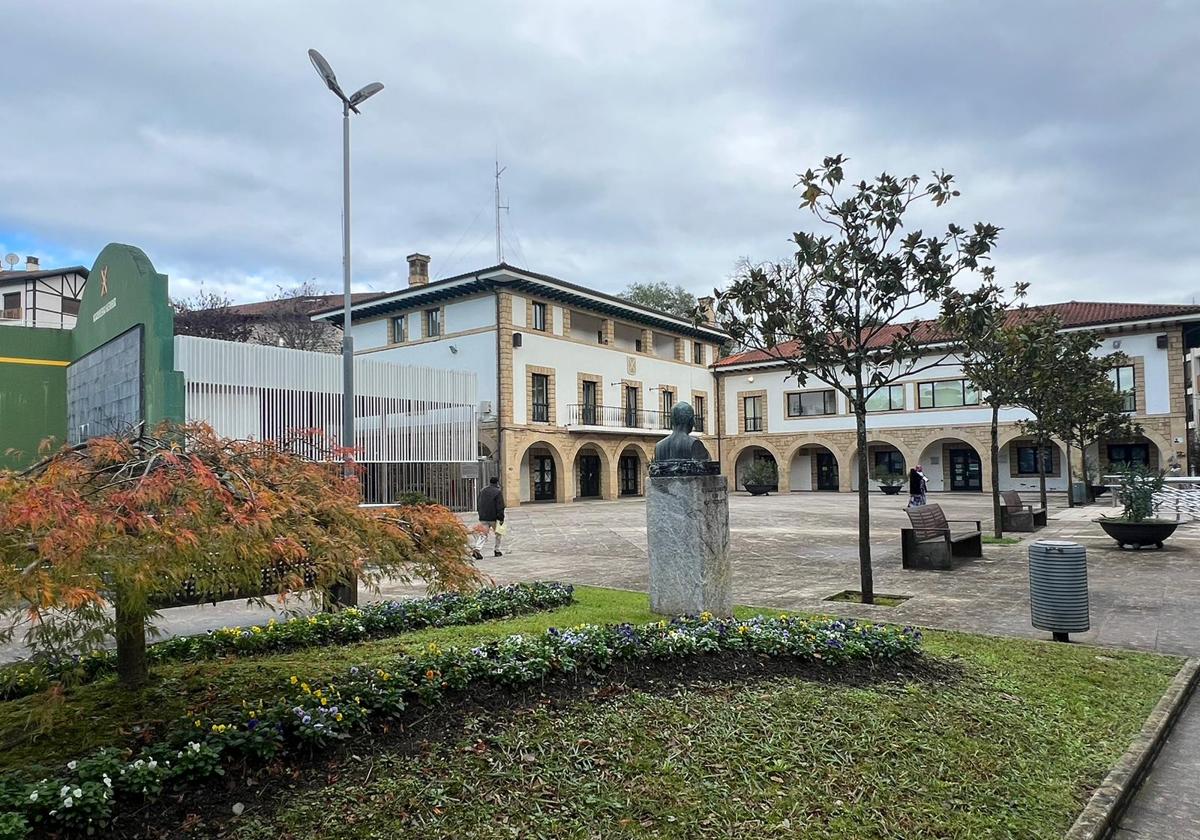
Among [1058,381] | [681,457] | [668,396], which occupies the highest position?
[668,396]

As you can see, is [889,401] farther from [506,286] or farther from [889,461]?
[506,286]

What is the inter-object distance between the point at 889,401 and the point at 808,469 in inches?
236

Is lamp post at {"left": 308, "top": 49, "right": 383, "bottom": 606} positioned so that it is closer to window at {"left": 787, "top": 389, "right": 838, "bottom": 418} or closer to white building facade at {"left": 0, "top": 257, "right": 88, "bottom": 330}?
white building facade at {"left": 0, "top": 257, "right": 88, "bottom": 330}

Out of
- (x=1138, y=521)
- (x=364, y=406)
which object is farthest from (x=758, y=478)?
(x=1138, y=521)

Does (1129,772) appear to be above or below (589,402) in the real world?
below

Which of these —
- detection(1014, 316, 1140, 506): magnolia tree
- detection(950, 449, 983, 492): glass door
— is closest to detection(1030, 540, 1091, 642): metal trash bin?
detection(1014, 316, 1140, 506): magnolia tree

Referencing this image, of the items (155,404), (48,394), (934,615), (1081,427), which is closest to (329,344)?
(48,394)

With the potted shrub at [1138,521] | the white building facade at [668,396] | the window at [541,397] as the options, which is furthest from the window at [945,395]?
the potted shrub at [1138,521]

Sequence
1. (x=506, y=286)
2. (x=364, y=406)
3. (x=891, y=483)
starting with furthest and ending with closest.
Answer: (x=891, y=483), (x=506, y=286), (x=364, y=406)

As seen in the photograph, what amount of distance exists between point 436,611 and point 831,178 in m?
5.21

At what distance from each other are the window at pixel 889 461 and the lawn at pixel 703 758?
36.6 metres

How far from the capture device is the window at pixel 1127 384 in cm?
3256

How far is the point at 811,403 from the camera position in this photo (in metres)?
41.1

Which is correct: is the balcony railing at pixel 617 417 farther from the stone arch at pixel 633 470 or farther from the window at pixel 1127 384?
the window at pixel 1127 384
